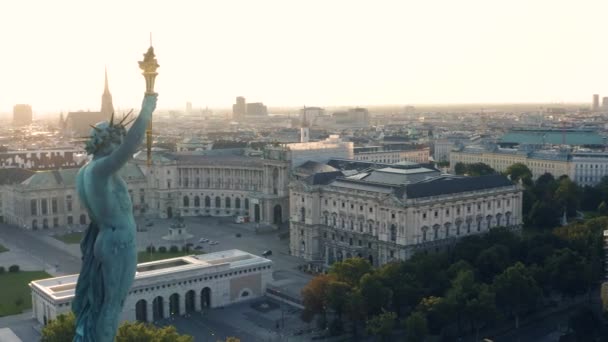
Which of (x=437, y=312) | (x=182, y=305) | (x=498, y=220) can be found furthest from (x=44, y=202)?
(x=437, y=312)

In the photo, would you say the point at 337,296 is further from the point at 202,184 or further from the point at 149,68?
the point at 202,184

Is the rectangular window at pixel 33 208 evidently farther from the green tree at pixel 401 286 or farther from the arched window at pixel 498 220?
the arched window at pixel 498 220

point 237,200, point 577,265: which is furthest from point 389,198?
point 237,200

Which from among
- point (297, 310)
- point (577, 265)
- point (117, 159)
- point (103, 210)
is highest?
point (117, 159)

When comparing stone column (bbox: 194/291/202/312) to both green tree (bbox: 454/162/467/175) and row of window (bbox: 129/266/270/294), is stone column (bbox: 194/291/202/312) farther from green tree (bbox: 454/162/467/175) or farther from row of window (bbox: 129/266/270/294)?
green tree (bbox: 454/162/467/175)

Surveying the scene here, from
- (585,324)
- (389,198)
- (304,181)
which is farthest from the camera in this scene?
(304,181)

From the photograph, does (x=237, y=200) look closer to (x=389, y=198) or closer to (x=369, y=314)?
(x=389, y=198)

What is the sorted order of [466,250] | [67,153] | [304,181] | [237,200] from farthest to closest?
[67,153] < [237,200] < [304,181] < [466,250]
